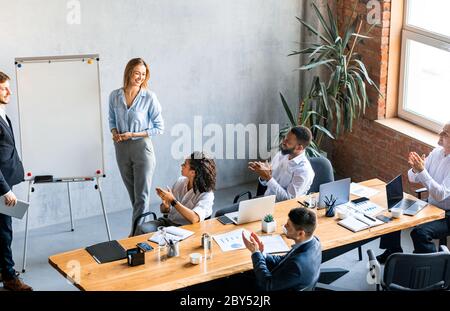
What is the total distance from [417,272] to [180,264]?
1.68 metres

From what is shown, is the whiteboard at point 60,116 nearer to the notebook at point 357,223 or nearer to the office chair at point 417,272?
the notebook at point 357,223

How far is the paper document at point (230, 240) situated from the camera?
627 cm

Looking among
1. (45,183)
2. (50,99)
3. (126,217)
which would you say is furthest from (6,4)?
(126,217)

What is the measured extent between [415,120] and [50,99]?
12.3ft

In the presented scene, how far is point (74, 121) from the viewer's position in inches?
303

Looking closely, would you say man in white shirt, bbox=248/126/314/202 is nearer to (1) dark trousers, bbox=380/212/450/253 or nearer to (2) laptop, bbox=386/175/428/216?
(2) laptop, bbox=386/175/428/216

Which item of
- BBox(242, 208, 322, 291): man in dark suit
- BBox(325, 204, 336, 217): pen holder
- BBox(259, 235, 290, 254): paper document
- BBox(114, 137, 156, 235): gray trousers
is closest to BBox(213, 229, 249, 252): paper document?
BBox(259, 235, 290, 254): paper document

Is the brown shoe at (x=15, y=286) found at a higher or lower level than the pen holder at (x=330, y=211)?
lower

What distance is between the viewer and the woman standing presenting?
25.2ft

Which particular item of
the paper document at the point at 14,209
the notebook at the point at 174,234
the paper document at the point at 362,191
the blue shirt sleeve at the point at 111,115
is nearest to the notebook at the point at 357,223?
the paper document at the point at 362,191

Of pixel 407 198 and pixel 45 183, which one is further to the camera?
pixel 45 183

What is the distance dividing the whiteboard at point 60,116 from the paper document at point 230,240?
6.05ft
